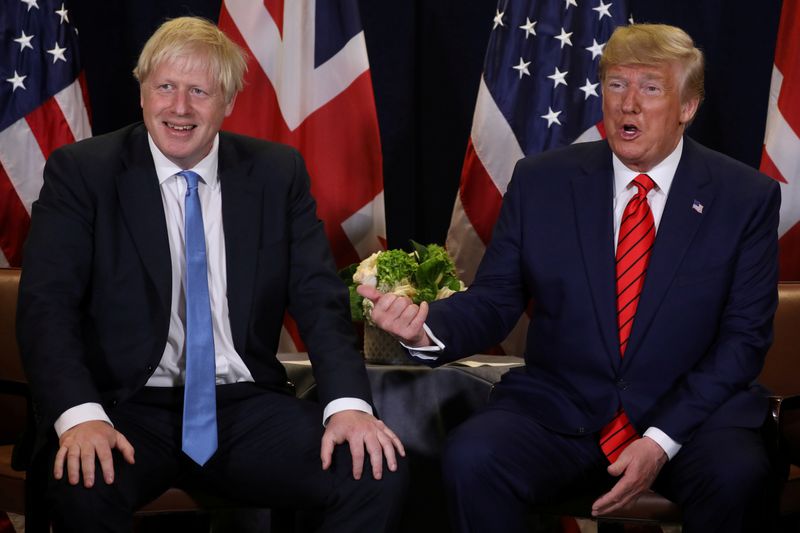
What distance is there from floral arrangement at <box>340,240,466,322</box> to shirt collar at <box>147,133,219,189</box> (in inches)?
26.6

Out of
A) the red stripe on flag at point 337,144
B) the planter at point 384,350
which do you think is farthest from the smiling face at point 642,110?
the red stripe on flag at point 337,144

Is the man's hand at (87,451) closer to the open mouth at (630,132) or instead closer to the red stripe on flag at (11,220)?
the open mouth at (630,132)

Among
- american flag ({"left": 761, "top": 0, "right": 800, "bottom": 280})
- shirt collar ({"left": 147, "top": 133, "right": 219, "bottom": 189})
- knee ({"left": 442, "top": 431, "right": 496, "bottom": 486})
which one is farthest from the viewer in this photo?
american flag ({"left": 761, "top": 0, "right": 800, "bottom": 280})

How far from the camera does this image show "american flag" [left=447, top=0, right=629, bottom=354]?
13.6 feet

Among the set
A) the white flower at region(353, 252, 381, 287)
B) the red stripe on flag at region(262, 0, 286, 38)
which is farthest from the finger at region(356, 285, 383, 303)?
the red stripe on flag at region(262, 0, 286, 38)

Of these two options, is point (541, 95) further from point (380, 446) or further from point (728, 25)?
point (380, 446)

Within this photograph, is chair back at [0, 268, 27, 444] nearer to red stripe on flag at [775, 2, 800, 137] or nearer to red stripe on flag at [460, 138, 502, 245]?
red stripe on flag at [460, 138, 502, 245]

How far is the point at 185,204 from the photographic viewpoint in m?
2.81

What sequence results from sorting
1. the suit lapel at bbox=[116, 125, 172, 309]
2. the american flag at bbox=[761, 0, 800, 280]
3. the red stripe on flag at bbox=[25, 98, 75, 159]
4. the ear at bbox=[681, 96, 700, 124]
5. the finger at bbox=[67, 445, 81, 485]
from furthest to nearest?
the red stripe on flag at bbox=[25, 98, 75, 159] → the american flag at bbox=[761, 0, 800, 280] → the ear at bbox=[681, 96, 700, 124] → the suit lapel at bbox=[116, 125, 172, 309] → the finger at bbox=[67, 445, 81, 485]

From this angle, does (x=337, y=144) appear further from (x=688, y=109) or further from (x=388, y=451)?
(x=388, y=451)

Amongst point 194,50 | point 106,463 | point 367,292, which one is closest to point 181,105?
point 194,50

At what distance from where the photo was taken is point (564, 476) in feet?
8.82

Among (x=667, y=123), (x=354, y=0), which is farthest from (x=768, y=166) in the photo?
(x=354, y=0)

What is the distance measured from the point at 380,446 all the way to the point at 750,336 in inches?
40.2
